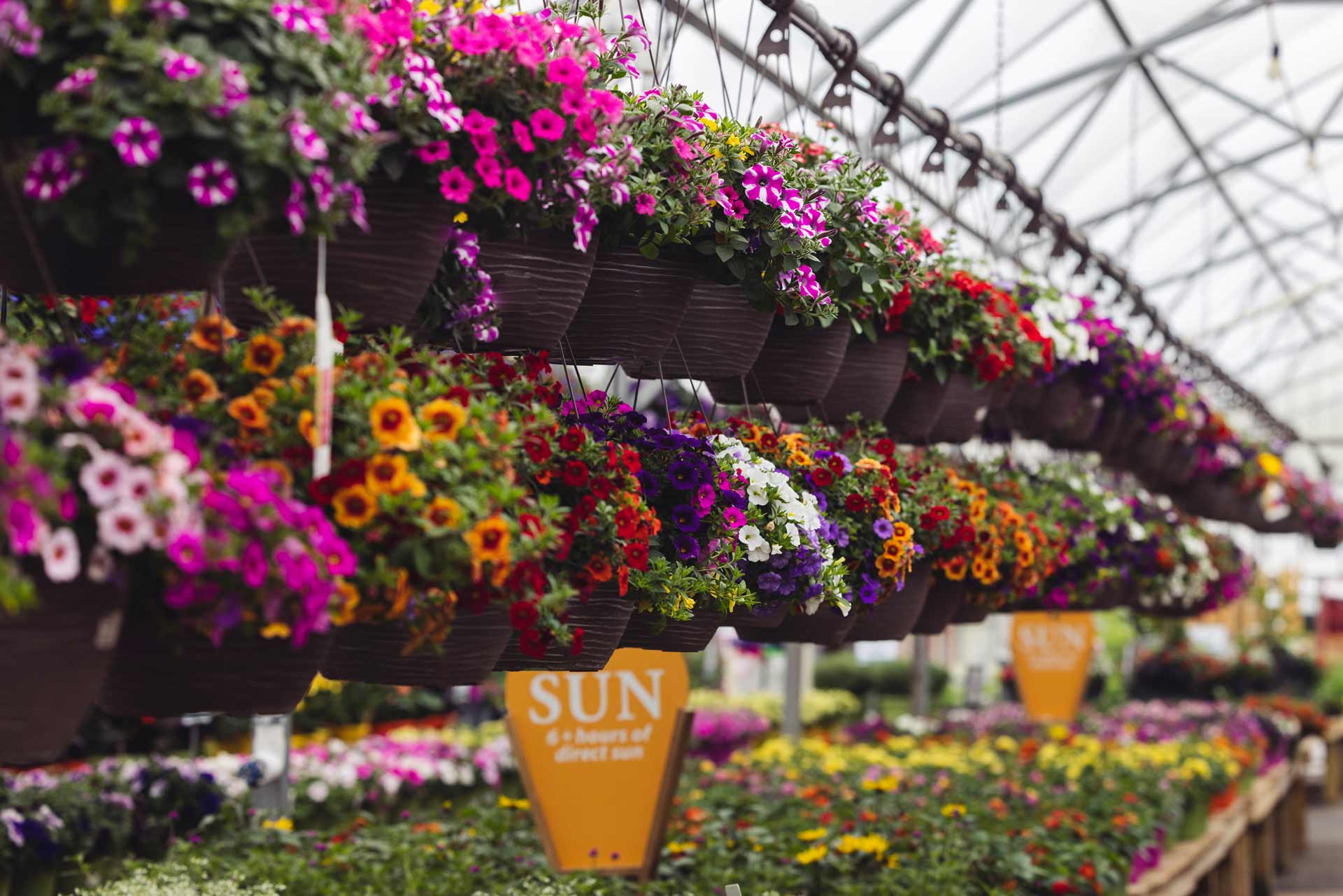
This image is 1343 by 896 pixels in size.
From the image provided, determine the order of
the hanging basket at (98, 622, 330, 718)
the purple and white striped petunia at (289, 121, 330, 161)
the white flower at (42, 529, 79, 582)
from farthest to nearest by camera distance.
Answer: the hanging basket at (98, 622, 330, 718), the purple and white striped petunia at (289, 121, 330, 161), the white flower at (42, 529, 79, 582)

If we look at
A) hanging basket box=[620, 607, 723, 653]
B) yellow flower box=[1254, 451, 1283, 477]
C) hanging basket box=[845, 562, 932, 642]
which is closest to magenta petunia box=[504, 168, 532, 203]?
hanging basket box=[620, 607, 723, 653]

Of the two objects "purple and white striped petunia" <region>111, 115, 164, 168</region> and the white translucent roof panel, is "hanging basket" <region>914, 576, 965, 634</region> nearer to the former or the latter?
the white translucent roof panel

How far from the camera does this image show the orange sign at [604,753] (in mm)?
2994

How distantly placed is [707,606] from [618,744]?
140cm

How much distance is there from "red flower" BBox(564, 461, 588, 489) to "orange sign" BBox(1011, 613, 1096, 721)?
5645 mm

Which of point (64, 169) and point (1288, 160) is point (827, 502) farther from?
point (1288, 160)

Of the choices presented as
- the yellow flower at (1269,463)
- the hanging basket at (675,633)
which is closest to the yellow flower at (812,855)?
the hanging basket at (675,633)

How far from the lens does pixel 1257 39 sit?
25.8 feet

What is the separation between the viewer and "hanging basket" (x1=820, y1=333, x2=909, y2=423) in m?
2.37

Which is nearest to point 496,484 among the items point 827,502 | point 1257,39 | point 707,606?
point 707,606

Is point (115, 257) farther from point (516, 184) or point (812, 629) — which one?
point (812, 629)

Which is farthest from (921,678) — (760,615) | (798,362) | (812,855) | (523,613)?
(523,613)

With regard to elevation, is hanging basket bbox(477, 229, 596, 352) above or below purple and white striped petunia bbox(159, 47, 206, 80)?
below

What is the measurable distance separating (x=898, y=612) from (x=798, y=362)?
53 centimetres
